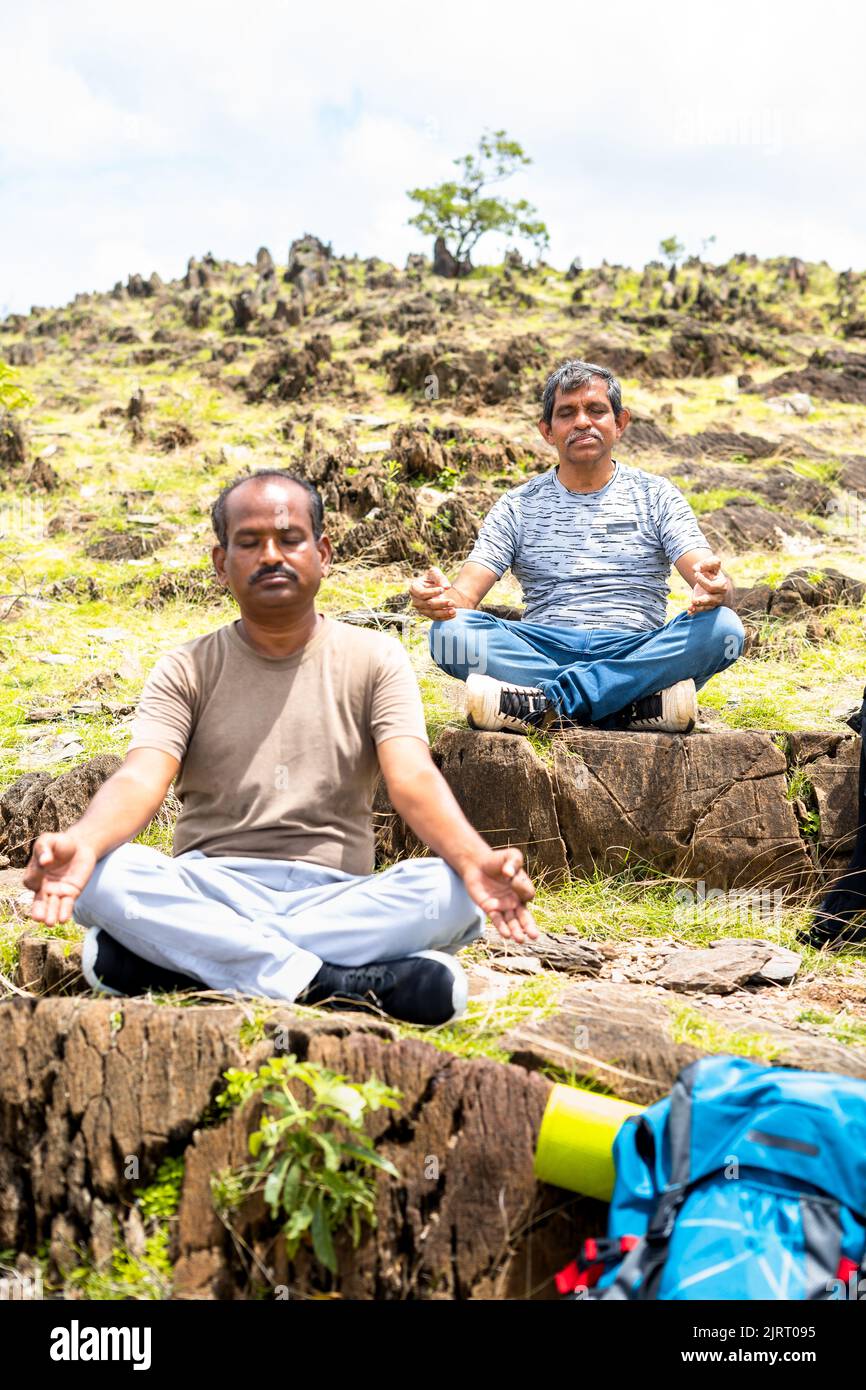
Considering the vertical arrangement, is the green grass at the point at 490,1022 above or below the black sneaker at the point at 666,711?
below

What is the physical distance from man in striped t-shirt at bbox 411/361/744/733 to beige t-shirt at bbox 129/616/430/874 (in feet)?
3.34

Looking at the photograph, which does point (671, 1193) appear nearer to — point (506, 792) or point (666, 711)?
point (506, 792)

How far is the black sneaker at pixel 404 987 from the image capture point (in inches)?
94.1

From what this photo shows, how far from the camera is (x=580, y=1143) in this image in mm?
2004

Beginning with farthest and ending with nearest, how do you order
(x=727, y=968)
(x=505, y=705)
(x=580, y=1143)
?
1. (x=505, y=705)
2. (x=727, y=968)
3. (x=580, y=1143)

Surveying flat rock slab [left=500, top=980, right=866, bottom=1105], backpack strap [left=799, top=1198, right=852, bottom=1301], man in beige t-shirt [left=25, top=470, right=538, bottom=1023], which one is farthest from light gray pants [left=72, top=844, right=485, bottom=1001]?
backpack strap [left=799, top=1198, right=852, bottom=1301]

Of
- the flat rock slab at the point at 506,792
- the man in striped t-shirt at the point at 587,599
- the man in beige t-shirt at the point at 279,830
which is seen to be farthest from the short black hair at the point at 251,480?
the flat rock slab at the point at 506,792

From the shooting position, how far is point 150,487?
10.4 metres

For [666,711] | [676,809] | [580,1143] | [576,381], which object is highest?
[576,381]

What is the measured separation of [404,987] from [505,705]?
1586 millimetres

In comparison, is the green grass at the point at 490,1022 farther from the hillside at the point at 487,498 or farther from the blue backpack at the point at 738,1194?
the blue backpack at the point at 738,1194

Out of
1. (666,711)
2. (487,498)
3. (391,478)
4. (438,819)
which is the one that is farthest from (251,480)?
(391,478)

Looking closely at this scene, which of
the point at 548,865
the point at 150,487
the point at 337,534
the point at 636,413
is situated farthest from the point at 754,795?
the point at 636,413

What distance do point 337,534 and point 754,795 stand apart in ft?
16.8
